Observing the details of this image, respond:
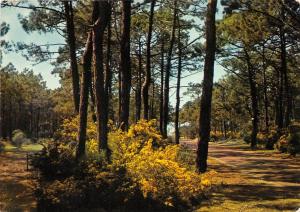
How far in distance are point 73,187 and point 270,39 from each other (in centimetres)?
2990

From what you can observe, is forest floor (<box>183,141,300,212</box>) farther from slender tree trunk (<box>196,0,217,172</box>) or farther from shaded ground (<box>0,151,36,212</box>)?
shaded ground (<box>0,151,36,212</box>)

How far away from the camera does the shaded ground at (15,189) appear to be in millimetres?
13203

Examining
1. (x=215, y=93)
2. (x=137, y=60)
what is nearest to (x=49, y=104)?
(x=215, y=93)

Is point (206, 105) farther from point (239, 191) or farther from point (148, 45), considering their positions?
point (148, 45)

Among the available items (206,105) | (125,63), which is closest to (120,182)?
(206,105)

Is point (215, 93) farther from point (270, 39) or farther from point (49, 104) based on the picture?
point (270, 39)

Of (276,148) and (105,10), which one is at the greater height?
(105,10)

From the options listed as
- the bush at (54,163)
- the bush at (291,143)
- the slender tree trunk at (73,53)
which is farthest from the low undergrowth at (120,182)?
the bush at (291,143)

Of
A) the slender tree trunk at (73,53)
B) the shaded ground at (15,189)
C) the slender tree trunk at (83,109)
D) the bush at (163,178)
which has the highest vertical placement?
the slender tree trunk at (73,53)

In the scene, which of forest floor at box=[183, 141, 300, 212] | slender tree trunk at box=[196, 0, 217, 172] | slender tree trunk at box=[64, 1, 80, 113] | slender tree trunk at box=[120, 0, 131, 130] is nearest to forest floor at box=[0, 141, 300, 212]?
forest floor at box=[183, 141, 300, 212]

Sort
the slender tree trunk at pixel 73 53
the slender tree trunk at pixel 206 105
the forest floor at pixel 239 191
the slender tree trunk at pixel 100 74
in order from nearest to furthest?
the forest floor at pixel 239 191 < the slender tree trunk at pixel 100 74 < the slender tree trunk at pixel 206 105 < the slender tree trunk at pixel 73 53

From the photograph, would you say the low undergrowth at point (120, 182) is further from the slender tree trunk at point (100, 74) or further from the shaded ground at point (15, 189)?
the slender tree trunk at point (100, 74)

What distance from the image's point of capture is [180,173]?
1263 centimetres

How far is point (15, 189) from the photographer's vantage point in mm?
15484
